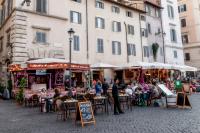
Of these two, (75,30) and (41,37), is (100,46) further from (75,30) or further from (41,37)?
(41,37)

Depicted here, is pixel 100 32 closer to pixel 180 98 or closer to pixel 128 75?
pixel 128 75

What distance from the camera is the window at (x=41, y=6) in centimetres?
2252

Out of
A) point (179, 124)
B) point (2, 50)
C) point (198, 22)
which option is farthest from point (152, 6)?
point (179, 124)

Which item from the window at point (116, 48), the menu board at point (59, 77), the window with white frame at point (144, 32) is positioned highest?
the window with white frame at point (144, 32)

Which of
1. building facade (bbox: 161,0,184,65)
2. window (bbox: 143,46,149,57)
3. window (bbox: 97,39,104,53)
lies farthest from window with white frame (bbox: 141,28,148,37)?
window (bbox: 97,39,104,53)

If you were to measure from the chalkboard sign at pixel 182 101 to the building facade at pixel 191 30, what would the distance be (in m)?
32.8

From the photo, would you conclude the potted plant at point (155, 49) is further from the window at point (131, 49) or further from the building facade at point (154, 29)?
the window at point (131, 49)

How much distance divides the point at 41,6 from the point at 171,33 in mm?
24066

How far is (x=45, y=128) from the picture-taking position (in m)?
8.77

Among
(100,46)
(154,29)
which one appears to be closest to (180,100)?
(100,46)

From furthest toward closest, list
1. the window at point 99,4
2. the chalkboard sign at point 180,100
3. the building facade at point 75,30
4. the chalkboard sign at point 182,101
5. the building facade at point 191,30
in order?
the building facade at point 191,30, the window at point 99,4, the building facade at point 75,30, the chalkboard sign at point 180,100, the chalkboard sign at point 182,101

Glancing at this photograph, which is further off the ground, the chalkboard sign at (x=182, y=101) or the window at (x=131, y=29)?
the window at (x=131, y=29)

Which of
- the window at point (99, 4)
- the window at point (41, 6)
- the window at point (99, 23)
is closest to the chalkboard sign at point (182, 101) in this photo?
the window at point (41, 6)

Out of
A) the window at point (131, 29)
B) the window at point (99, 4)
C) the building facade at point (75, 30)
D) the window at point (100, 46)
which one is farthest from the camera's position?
the window at point (131, 29)
